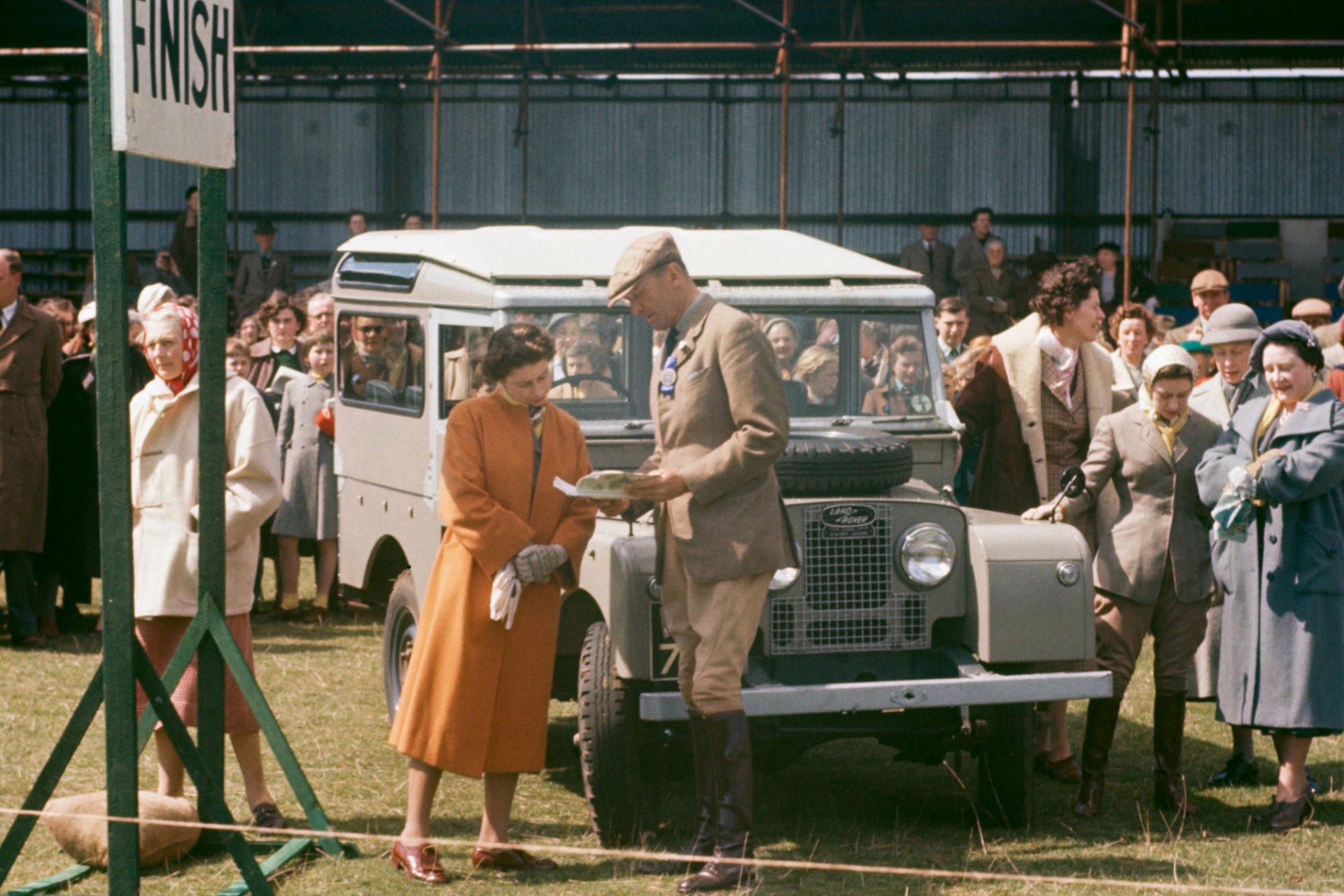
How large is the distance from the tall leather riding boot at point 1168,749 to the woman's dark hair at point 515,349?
9.12 feet

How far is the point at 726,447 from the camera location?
563 centimetres

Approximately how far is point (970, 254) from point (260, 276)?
8.09 m

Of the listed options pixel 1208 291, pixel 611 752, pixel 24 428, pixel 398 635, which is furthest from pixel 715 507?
pixel 24 428

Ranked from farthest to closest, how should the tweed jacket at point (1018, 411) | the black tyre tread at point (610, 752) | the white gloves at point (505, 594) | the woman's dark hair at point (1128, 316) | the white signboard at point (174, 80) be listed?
the woman's dark hair at point (1128, 316)
the tweed jacket at point (1018, 411)
the black tyre tread at point (610, 752)
the white gloves at point (505, 594)
the white signboard at point (174, 80)

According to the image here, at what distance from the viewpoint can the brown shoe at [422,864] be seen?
19.3ft

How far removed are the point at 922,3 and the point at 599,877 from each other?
18535mm

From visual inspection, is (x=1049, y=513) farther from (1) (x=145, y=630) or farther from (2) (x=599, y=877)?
(1) (x=145, y=630)

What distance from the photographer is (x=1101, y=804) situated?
276 inches

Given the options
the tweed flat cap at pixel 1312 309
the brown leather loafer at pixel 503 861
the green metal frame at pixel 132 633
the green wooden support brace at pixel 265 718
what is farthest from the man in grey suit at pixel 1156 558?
the tweed flat cap at pixel 1312 309

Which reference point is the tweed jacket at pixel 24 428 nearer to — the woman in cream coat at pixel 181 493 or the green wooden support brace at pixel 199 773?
the woman in cream coat at pixel 181 493

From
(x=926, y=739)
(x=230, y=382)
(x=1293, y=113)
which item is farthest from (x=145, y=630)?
(x=1293, y=113)

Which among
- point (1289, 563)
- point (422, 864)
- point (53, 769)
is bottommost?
point (422, 864)

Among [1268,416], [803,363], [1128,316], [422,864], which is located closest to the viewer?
[422,864]

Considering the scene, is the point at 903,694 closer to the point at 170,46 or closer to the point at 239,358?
the point at 170,46
